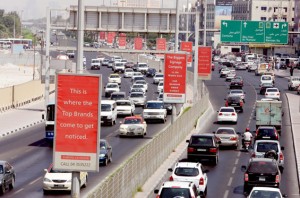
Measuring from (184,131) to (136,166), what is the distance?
23240 millimetres

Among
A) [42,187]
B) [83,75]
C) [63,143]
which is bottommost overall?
[42,187]

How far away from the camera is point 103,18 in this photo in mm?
66375

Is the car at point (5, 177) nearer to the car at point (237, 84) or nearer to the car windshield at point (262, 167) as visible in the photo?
the car windshield at point (262, 167)

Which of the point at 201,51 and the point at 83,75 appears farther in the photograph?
the point at 201,51

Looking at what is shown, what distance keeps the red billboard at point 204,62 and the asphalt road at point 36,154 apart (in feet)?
25.1

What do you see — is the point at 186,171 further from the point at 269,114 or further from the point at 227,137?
the point at 269,114

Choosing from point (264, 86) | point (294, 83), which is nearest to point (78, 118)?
point (264, 86)

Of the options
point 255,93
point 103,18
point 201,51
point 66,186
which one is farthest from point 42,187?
point 255,93

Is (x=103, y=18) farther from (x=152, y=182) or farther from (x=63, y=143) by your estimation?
(x=63, y=143)

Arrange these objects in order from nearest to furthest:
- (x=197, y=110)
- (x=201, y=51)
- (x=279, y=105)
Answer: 1. (x=279, y=105)
2. (x=197, y=110)
3. (x=201, y=51)

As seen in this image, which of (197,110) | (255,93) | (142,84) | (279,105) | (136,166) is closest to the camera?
(136,166)

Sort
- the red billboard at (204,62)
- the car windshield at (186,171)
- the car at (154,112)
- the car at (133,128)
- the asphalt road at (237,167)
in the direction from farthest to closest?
the red billboard at (204,62) → the car at (154,112) → the car at (133,128) → the asphalt road at (237,167) → the car windshield at (186,171)

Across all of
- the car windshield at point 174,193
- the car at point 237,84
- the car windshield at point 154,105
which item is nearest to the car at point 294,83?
the car at point 237,84

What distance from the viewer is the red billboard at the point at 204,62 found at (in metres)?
81.3
